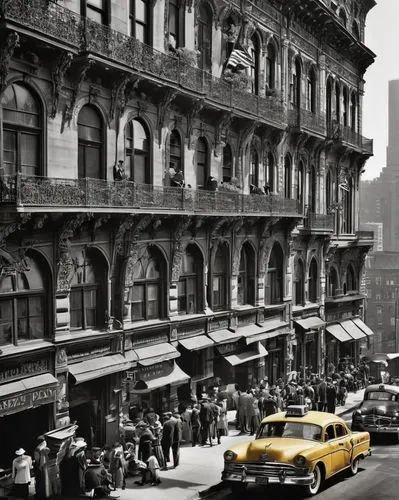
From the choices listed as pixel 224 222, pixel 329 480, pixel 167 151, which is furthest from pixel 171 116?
pixel 329 480

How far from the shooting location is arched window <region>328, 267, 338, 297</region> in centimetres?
4816

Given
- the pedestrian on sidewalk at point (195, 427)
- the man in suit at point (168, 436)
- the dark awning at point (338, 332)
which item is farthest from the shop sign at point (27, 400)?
the dark awning at point (338, 332)

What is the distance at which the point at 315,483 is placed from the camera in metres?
18.9

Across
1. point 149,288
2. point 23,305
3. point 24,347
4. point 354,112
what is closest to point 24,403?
point 24,347

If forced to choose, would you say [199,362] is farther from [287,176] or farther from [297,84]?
[297,84]

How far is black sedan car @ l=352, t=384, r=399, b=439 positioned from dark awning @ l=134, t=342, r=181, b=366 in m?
6.70

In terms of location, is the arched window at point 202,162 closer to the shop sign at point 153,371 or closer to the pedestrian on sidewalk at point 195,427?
the shop sign at point 153,371

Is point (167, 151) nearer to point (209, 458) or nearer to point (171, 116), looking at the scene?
point (171, 116)

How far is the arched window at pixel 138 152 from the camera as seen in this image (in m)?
27.2

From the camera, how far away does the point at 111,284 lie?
2620 centimetres

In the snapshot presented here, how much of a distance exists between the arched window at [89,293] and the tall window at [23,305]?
5.19 ft

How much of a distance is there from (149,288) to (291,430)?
10.0 m

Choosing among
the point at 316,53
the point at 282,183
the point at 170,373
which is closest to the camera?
the point at 170,373

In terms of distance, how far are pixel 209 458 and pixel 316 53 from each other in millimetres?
26477
